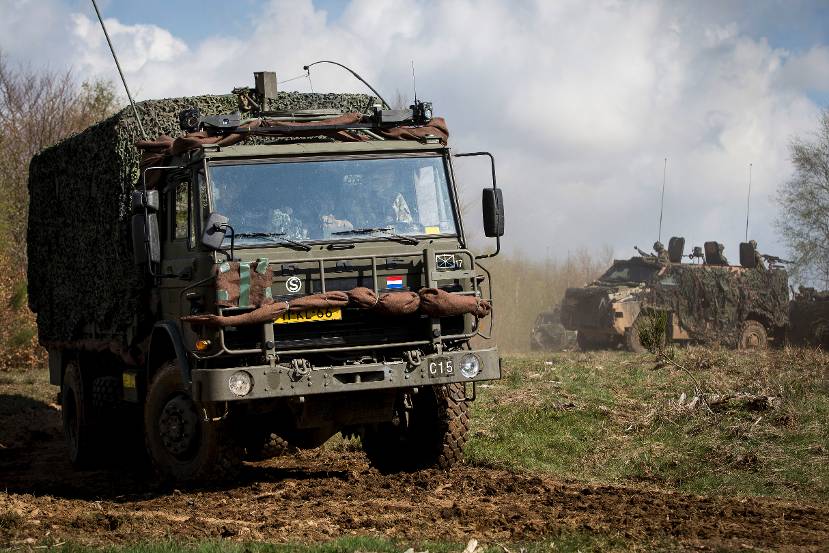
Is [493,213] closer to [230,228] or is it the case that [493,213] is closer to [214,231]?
[230,228]

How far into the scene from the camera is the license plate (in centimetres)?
991

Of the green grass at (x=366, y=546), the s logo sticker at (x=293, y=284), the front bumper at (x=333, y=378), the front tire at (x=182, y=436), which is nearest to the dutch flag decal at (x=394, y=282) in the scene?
the front bumper at (x=333, y=378)

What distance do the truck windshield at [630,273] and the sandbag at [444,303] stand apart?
2042 centimetres

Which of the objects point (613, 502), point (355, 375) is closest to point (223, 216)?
point (355, 375)

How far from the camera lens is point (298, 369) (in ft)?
31.3

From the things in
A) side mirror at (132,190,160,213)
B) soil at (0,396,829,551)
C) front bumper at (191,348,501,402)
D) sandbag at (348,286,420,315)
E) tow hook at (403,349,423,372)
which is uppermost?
side mirror at (132,190,160,213)

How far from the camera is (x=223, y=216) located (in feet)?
31.5

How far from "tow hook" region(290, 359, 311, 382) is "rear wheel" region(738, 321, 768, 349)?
2213 centimetres

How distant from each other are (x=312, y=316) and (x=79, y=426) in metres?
4.56

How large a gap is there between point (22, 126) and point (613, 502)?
32.6m

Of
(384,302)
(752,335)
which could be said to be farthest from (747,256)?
(384,302)

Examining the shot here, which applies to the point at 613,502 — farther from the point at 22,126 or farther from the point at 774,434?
the point at 22,126

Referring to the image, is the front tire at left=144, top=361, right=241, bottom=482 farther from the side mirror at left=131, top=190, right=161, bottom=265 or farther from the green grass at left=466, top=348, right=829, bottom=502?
the green grass at left=466, top=348, right=829, bottom=502

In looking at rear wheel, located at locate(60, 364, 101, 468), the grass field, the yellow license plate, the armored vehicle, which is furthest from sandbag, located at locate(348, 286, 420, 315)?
the armored vehicle
